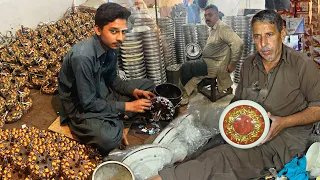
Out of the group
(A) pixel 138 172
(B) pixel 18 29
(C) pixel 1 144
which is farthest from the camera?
(B) pixel 18 29

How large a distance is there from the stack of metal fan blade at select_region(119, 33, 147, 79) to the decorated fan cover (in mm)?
1543

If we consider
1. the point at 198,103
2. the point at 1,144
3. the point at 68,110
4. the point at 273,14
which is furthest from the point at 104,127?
the point at 273,14

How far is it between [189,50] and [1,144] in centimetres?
227

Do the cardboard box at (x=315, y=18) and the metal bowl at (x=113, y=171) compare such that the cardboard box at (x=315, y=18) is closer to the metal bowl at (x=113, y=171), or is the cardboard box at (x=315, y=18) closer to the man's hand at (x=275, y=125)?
the man's hand at (x=275, y=125)

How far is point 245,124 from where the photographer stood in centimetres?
214

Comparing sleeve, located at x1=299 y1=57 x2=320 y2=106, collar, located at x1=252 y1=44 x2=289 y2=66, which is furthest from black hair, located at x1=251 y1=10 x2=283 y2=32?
sleeve, located at x1=299 y1=57 x2=320 y2=106

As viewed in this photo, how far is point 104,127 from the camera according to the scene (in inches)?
102

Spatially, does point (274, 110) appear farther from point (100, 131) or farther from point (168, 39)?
point (168, 39)

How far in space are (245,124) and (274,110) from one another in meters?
0.26

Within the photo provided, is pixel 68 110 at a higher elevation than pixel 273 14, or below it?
below

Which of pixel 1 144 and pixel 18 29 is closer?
pixel 1 144

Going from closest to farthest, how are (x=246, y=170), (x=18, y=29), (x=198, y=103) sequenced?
(x=246, y=170), (x=198, y=103), (x=18, y=29)

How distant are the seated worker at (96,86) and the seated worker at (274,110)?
0.82 meters

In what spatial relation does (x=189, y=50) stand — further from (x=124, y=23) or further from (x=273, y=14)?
(x=273, y=14)
